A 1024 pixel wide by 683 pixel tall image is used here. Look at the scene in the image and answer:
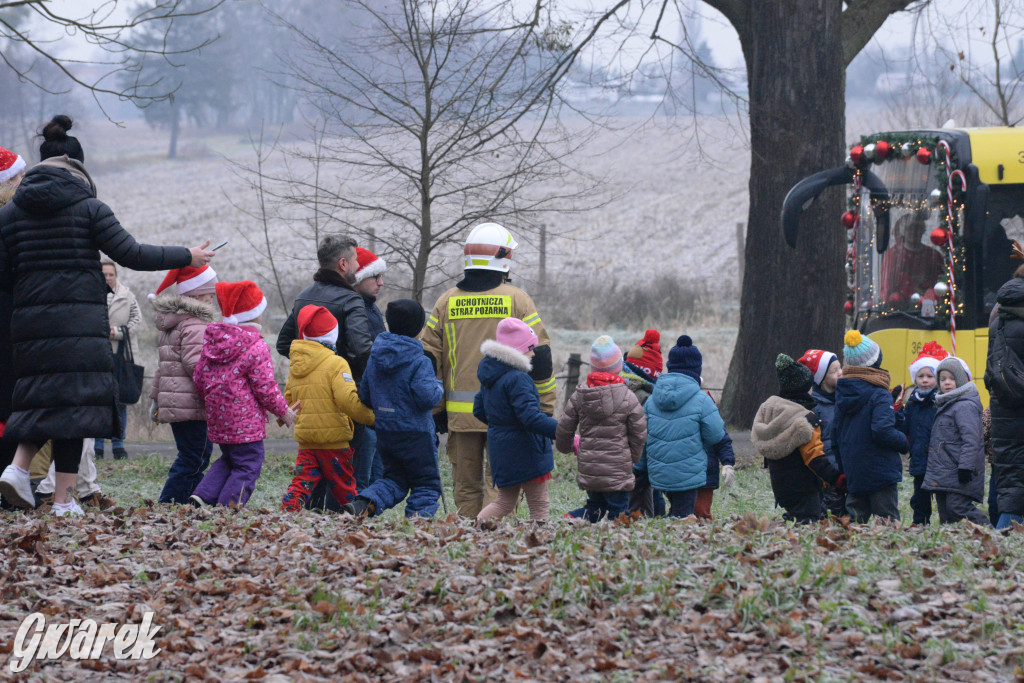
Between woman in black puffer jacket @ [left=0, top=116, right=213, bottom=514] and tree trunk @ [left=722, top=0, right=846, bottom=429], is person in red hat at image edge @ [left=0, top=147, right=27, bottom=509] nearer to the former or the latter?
woman in black puffer jacket @ [left=0, top=116, right=213, bottom=514]

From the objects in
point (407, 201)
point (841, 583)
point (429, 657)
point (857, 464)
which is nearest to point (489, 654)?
point (429, 657)

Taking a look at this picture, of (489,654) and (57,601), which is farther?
(57,601)

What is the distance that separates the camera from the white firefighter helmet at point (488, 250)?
25.8ft

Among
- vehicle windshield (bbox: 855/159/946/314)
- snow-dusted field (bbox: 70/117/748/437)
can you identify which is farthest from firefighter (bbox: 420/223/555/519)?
snow-dusted field (bbox: 70/117/748/437)

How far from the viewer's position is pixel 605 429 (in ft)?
25.3

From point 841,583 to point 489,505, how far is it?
273 cm

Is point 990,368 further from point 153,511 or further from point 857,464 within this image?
point 153,511

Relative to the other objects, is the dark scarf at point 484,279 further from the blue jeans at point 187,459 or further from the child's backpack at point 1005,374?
the child's backpack at point 1005,374

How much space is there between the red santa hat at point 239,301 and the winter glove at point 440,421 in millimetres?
1452

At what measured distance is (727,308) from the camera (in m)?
36.7

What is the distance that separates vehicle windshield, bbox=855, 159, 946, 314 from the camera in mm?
12672

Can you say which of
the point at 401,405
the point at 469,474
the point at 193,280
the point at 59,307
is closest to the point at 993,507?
the point at 469,474

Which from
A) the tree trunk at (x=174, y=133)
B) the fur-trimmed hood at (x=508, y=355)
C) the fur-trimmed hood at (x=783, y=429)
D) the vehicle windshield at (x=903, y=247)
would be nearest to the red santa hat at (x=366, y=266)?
the fur-trimmed hood at (x=508, y=355)

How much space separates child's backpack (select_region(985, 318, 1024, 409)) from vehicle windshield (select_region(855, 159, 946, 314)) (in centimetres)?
480
